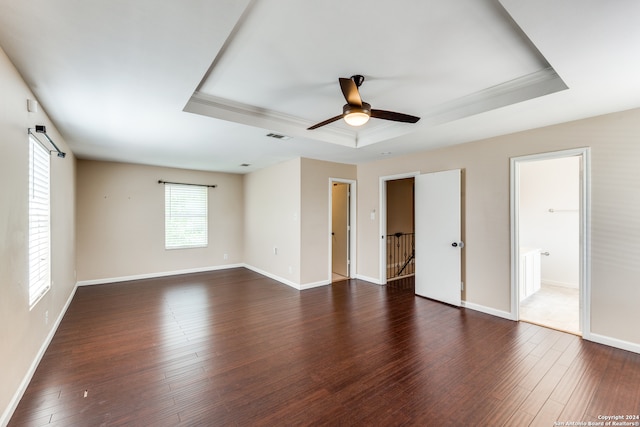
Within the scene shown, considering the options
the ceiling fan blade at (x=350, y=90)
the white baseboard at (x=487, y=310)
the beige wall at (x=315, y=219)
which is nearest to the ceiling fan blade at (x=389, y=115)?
the ceiling fan blade at (x=350, y=90)

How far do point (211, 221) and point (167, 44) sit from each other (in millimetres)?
5401

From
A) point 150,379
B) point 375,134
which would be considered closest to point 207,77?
point 375,134

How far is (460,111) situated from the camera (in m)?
3.02

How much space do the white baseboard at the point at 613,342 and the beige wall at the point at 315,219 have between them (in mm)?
3692

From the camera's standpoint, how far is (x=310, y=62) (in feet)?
7.28

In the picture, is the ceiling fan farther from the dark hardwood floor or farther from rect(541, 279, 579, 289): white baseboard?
rect(541, 279, 579, 289): white baseboard

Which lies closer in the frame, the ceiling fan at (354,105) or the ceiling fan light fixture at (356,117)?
the ceiling fan at (354,105)

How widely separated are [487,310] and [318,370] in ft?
8.86

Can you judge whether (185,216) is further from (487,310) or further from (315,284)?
(487,310)

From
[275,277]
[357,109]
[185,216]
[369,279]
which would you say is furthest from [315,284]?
[357,109]

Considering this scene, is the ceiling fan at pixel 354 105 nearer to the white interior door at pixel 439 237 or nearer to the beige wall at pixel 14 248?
the white interior door at pixel 439 237

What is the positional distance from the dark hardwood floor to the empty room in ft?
0.08

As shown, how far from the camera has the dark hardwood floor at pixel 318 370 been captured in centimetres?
191

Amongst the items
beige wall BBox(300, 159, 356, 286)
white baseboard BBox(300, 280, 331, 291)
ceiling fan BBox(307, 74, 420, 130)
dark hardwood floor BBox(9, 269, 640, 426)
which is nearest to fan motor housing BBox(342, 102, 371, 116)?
ceiling fan BBox(307, 74, 420, 130)
